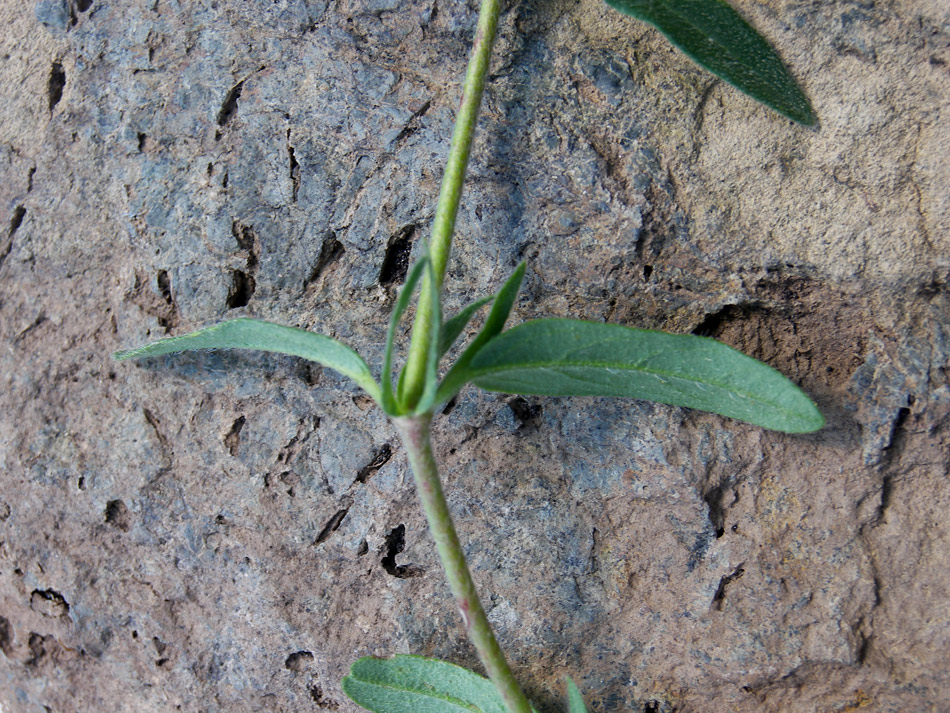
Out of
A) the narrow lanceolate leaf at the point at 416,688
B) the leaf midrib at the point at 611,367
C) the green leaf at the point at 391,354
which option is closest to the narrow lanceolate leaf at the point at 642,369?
the leaf midrib at the point at 611,367

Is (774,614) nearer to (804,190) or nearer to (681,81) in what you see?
(804,190)

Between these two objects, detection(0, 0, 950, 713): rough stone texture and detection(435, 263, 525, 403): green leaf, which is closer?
detection(435, 263, 525, 403): green leaf

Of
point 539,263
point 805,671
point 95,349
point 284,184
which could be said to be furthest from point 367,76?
point 805,671

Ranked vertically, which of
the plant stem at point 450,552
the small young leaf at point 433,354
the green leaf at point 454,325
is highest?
the green leaf at point 454,325

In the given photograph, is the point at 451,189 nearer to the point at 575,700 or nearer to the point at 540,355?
the point at 540,355

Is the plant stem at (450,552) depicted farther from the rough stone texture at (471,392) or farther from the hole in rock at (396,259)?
the hole in rock at (396,259)

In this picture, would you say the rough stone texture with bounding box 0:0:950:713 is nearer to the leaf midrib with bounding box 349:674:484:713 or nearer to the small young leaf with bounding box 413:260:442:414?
the leaf midrib with bounding box 349:674:484:713

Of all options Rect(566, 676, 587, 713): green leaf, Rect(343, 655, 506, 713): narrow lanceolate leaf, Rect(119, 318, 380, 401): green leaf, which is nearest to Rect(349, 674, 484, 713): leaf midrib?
Rect(343, 655, 506, 713): narrow lanceolate leaf
